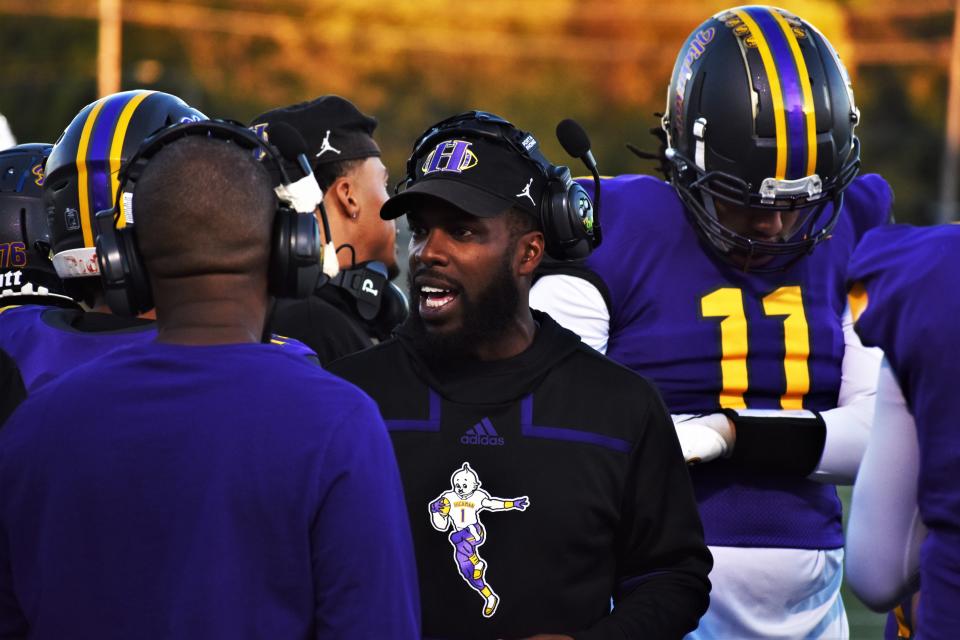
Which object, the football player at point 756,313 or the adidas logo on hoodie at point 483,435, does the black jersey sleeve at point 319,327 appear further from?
the adidas logo on hoodie at point 483,435

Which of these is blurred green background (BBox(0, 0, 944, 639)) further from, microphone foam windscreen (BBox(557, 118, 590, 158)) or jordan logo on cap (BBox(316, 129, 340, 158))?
microphone foam windscreen (BBox(557, 118, 590, 158))

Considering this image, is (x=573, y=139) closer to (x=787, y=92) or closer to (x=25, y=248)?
(x=787, y=92)

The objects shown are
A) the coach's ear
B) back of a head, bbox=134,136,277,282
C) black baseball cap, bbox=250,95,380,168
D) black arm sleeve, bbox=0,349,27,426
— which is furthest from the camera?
black baseball cap, bbox=250,95,380,168

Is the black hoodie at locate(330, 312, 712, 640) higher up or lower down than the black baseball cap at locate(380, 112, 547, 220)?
lower down

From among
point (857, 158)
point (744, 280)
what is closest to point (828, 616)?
point (744, 280)

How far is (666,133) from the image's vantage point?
11.9ft

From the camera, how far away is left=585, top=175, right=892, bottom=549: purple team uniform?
3.35m

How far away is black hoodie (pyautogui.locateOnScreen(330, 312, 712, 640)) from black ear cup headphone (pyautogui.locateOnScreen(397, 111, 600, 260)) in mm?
312

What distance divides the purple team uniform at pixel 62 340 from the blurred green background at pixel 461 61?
85.1 feet

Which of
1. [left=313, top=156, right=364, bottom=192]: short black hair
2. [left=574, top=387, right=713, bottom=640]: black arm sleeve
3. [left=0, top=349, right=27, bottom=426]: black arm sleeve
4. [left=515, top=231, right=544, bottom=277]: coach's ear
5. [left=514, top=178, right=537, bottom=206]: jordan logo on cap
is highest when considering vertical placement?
[left=514, top=178, right=537, bottom=206]: jordan logo on cap

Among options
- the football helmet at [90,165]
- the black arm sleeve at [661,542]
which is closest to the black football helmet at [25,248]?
the football helmet at [90,165]

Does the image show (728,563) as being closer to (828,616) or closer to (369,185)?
(828,616)

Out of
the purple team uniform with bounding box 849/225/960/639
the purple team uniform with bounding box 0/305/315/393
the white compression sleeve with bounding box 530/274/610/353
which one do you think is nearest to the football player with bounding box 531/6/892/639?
the white compression sleeve with bounding box 530/274/610/353

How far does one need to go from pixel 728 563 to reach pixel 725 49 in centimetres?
128
